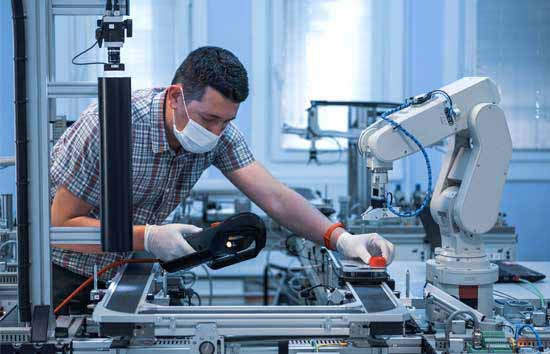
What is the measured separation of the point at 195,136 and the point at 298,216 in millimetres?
491

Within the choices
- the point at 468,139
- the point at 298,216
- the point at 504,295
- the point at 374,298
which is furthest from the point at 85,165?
the point at 504,295

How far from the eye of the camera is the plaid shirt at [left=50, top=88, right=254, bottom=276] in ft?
7.68

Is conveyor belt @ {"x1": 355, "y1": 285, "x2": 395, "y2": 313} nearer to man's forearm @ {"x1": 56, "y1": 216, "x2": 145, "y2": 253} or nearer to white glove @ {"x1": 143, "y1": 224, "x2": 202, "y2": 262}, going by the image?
white glove @ {"x1": 143, "y1": 224, "x2": 202, "y2": 262}

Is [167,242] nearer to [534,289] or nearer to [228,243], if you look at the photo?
[228,243]

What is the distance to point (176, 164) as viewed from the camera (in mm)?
2559

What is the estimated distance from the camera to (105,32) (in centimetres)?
174

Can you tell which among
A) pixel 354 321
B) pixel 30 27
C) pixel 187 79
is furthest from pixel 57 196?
pixel 354 321

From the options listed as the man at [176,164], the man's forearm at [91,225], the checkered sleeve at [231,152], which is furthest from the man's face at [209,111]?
the man's forearm at [91,225]

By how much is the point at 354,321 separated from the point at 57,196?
40.4 inches

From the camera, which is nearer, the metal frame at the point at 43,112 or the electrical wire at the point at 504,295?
the metal frame at the point at 43,112

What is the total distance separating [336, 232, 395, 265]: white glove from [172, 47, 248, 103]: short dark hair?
522 mm

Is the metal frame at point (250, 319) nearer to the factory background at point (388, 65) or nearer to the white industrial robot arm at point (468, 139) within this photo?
the white industrial robot arm at point (468, 139)

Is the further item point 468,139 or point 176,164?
point 176,164

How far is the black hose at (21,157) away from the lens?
1769 mm
